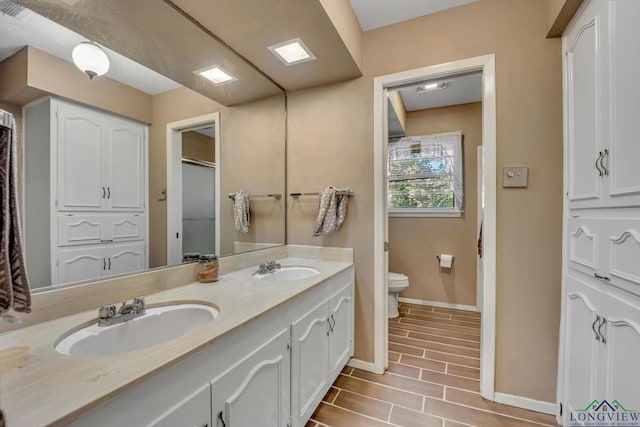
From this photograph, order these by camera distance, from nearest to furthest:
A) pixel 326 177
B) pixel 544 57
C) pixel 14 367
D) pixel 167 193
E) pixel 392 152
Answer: pixel 14 367, pixel 167 193, pixel 544 57, pixel 326 177, pixel 392 152

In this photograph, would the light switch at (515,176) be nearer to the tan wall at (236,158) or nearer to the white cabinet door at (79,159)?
the tan wall at (236,158)

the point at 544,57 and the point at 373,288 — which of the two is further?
the point at 373,288

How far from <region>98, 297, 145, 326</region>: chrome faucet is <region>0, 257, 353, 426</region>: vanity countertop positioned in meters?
0.05

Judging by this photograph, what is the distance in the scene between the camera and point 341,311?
1.75 meters

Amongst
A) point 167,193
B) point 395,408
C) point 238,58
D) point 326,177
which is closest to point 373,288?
point 395,408

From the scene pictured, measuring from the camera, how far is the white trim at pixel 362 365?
191 centimetres

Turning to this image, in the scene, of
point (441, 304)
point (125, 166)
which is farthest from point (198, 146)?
point (441, 304)

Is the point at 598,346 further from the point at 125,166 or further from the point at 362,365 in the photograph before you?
the point at 125,166

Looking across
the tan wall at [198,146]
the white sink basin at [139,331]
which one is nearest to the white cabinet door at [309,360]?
the white sink basin at [139,331]

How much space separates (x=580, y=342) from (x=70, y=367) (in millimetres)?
1918

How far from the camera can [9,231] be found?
52 cm

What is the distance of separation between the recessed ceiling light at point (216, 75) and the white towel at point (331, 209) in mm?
987

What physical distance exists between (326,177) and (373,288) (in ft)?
2.99

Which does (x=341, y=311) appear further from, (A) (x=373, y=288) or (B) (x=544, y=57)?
(B) (x=544, y=57)
